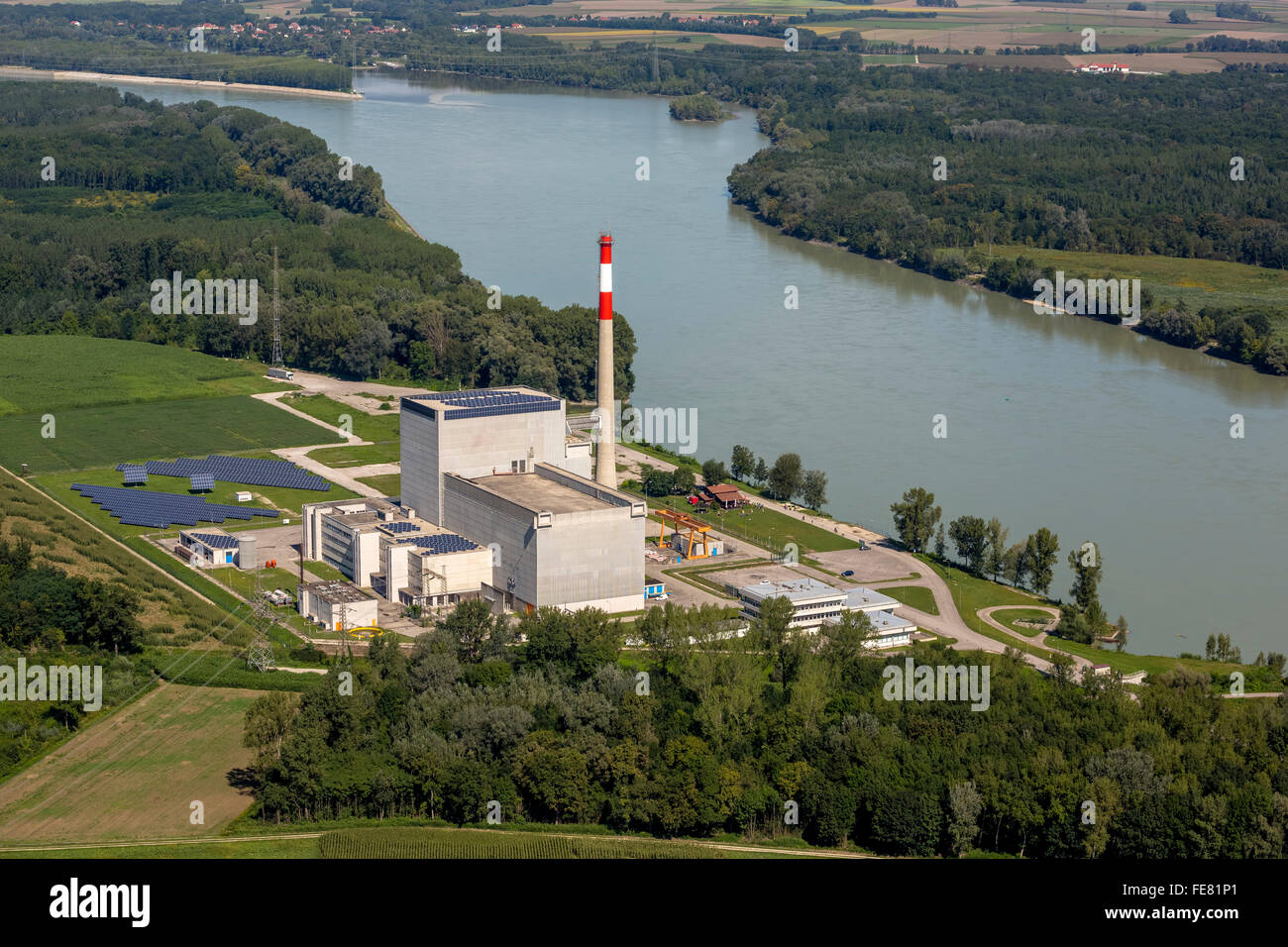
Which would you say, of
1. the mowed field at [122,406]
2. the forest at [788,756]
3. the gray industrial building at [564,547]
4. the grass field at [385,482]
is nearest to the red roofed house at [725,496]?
the gray industrial building at [564,547]

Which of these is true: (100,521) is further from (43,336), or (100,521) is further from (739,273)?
(739,273)

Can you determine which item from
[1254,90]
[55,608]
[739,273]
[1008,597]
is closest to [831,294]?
[739,273]

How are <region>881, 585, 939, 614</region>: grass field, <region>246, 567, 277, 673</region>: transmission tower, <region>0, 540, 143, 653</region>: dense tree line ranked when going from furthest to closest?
<region>881, 585, 939, 614</region>: grass field, <region>246, 567, 277, 673</region>: transmission tower, <region>0, 540, 143, 653</region>: dense tree line

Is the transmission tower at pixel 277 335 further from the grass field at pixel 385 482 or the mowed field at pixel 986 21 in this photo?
the mowed field at pixel 986 21

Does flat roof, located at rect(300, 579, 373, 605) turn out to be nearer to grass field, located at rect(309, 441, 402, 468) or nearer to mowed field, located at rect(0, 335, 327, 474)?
grass field, located at rect(309, 441, 402, 468)

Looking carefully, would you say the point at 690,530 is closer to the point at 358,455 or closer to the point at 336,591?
the point at 336,591

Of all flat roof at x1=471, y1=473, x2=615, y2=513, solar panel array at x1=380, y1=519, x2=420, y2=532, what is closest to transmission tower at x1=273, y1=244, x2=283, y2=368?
flat roof at x1=471, y1=473, x2=615, y2=513

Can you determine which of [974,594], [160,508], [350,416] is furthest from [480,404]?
[350,416]
